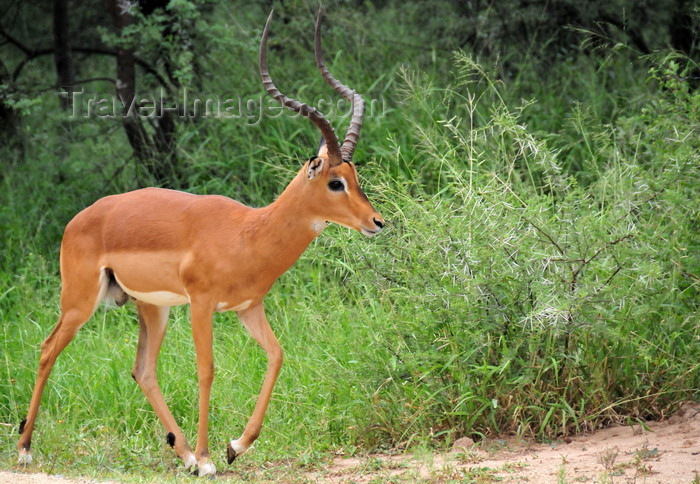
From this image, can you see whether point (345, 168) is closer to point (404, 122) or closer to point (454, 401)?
point (454, 401)

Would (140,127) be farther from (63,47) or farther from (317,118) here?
(317,118)

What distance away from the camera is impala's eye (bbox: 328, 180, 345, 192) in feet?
14.4

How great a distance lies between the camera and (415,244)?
5254 mm

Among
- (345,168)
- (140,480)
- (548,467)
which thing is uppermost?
(345,168)

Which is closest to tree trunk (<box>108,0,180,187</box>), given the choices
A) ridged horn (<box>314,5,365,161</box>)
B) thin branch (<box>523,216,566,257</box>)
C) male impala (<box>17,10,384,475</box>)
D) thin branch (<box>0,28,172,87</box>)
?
thin branch (<box>0,28,172,87</box>)

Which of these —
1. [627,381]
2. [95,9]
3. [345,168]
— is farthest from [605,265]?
[95,9]

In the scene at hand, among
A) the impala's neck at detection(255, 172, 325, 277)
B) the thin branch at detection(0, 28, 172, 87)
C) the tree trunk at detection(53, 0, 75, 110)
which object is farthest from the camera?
the tree trunk at detection(53, 0, 75, 110)

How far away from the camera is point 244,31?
28.3 feet

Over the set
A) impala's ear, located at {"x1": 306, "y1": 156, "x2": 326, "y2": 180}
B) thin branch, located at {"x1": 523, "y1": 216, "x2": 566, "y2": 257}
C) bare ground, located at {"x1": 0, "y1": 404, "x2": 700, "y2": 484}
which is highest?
impala's ear, located at {"x1": 306, "y1": 156, "x2": 326, "y2": 180}

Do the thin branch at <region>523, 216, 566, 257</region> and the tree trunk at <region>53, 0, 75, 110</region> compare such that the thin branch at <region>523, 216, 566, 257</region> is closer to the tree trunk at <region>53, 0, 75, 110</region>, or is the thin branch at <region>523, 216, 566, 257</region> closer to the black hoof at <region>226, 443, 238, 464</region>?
the black hoof at <region>226, 443, 238, 464</region>

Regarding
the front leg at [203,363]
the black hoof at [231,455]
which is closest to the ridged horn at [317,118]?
the front leg at [203,363]

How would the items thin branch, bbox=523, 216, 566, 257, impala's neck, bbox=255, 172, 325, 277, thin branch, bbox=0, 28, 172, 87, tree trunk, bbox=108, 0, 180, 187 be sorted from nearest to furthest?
impala's neck, bbox=255, 172, 325, 277
thin branch, bbox=523, 216, 566, 257
tree trunk, bbox=108, 0, 180, 187
thin branch, bbox=0, 28, 172, 87

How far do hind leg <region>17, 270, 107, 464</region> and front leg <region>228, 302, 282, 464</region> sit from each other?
84cm

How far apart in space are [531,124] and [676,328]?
12.2 ft
